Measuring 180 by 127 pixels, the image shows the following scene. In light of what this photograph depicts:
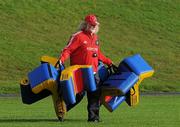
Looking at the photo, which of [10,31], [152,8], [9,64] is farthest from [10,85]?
[152,8]

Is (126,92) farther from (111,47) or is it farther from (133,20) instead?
(133,20)

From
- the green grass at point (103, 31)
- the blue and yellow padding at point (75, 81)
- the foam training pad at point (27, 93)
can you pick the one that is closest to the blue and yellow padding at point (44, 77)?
the blue and yellow padding at point (75, 81)

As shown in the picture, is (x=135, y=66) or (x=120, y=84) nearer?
(x=120, y=84)

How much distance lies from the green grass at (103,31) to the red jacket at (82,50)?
886 inches

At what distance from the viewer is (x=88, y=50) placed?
14.7m

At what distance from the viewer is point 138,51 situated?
46.8 m

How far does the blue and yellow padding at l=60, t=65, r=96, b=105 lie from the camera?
14.3 metres

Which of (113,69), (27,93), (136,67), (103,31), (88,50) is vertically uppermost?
(88,50)

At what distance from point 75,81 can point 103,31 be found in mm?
36053

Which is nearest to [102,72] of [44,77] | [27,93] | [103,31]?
[44,77]

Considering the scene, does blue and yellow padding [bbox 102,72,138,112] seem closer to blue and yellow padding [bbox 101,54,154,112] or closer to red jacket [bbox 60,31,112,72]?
blue and yellow padding [bbox 101,54,154,112]

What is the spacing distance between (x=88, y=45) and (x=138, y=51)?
32263 mm

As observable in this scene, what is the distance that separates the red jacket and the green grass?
22.5 metres

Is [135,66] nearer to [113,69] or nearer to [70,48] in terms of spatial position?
[113,69]
